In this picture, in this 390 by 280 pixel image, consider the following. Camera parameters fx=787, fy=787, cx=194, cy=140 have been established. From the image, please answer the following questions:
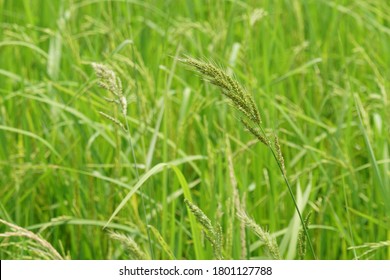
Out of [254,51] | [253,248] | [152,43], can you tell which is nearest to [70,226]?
[253,248]

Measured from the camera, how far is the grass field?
6.92 ft

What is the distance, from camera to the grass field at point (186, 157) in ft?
6.92

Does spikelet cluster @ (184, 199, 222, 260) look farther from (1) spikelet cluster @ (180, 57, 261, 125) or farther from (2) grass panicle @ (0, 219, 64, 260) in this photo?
(2) grass panicle @ (0, 219, 64, 260)

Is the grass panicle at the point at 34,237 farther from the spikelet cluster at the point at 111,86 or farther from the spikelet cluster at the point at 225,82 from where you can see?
the spikelet cluster at the point at 225,82

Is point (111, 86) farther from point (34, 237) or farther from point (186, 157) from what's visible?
point (186, 157)

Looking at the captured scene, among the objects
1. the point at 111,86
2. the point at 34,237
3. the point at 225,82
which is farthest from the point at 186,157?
the point at 225,82

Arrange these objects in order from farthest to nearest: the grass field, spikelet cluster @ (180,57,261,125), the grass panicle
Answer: the grass field
the grass panicle
spikelet cluster @ (180,57,261,125)

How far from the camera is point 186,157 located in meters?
2.36

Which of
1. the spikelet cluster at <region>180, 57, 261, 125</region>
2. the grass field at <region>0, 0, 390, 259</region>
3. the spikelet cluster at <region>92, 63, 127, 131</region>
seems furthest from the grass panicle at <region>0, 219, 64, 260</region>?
the spikelet cluster at <region>180, 57, 261, 125</region>

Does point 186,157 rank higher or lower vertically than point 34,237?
higher

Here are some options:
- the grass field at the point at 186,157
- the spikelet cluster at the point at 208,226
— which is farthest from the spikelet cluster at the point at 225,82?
the grass field at the point at 186,157

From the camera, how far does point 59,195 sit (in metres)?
2.41

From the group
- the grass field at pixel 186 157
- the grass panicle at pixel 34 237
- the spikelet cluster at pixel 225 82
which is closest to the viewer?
the spikelet cluster at pixel 225 82
